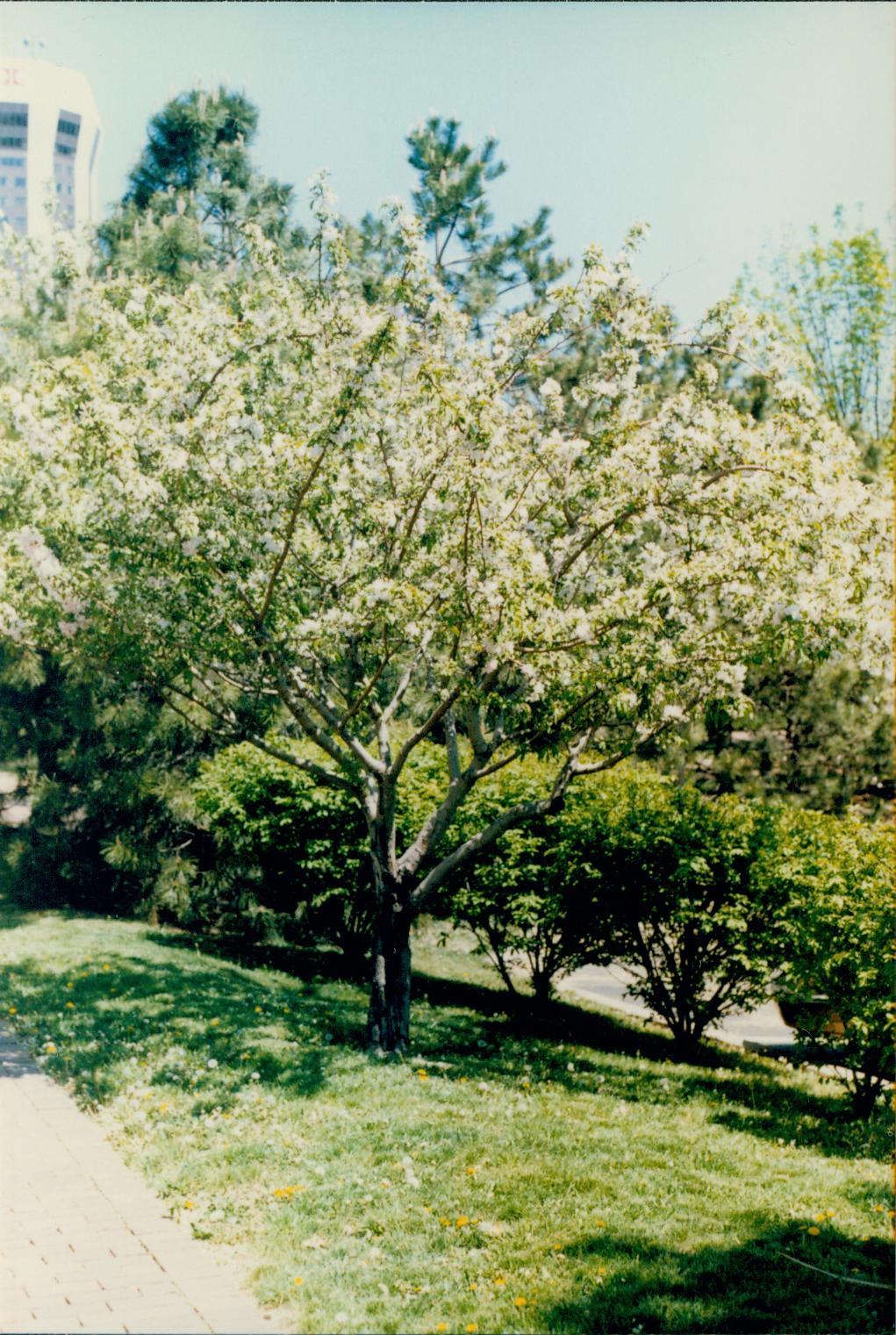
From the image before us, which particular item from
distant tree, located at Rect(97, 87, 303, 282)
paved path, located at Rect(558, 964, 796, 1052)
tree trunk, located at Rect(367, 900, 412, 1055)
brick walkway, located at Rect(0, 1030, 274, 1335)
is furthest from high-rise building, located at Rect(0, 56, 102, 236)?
brick walkway, located at Rect(0, 1030, 274, 1335)

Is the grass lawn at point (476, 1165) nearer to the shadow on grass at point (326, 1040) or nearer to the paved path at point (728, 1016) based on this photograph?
the shadow on grass at point (326, 1040)

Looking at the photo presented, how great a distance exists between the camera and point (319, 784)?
1162cm

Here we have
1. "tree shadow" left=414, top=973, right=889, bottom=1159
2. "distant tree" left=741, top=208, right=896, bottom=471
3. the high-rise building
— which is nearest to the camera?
"tree shadow" left=414, top=973, right=889, bottom=1159

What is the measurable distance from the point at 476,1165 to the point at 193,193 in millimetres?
14201

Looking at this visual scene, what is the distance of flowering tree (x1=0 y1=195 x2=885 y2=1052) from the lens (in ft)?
22.7

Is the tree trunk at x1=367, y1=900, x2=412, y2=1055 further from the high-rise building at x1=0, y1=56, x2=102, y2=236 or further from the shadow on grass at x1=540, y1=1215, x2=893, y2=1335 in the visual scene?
the high-rise building at x1=0, y1=56, x2=102, y2=236

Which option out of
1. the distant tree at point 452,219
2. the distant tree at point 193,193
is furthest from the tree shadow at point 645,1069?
the distant tree at point 193,193

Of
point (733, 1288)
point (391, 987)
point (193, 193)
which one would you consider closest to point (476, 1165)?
point (733, 1288)

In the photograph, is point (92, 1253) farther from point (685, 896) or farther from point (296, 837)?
point (296, 837)

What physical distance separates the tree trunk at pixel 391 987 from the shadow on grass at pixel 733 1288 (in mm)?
3523

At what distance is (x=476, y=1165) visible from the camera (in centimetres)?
548

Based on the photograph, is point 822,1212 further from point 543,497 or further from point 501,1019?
point 501,1019

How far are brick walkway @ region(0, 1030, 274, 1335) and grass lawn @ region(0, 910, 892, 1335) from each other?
0.49ft

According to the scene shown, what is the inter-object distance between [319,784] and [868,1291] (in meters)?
7.96
